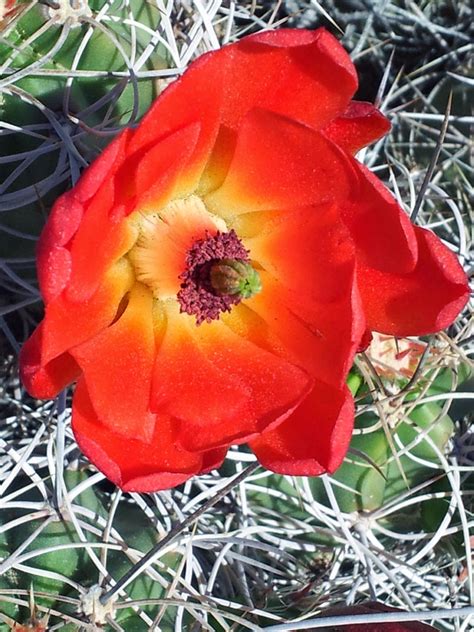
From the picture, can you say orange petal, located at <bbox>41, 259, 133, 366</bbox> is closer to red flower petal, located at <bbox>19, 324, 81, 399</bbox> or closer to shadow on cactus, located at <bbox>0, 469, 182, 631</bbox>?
red flower petal, located at <bbox>19, 324, 81, 399</bbox>

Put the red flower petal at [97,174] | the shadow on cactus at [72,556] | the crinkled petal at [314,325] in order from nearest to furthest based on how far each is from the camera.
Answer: the red flower petal at [97,174] → the crinkled petal at [314,325] → the shadow on cactus at [72,556]

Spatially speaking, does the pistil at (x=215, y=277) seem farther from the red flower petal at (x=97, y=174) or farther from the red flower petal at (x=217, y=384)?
the red flower petal at (x=97, y=174)

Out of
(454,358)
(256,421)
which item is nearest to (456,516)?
(454,358)

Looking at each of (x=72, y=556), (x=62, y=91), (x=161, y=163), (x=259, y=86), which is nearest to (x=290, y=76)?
(x=259, y=86)

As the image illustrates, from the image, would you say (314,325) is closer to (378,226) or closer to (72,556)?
(378,226)

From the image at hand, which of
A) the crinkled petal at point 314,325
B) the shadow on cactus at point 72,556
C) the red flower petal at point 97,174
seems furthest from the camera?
the shadow on cactus at point 72,556

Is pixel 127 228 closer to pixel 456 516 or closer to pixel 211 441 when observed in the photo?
pixel 211 441

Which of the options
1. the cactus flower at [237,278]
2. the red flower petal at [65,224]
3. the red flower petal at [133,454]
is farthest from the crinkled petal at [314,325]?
the red flower petal at [65,224]
